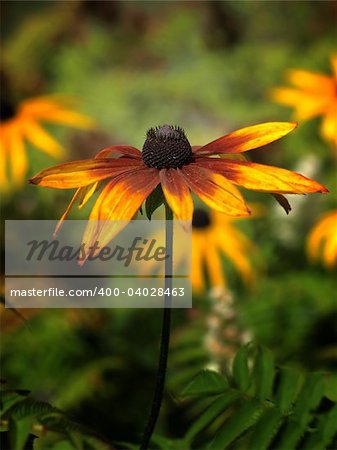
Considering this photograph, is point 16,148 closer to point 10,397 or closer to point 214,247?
point 214,247

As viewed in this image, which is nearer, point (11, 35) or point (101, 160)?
point (101, 160)

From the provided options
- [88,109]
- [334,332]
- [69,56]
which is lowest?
[334,332]

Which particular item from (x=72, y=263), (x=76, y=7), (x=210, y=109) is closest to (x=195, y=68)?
(x=210, y=109)

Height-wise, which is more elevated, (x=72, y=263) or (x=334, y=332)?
(x=72, y=263)

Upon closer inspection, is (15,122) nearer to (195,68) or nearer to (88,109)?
(88,109)

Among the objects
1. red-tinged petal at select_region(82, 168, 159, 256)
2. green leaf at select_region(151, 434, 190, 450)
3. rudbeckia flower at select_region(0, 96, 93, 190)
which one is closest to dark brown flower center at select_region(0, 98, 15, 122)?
rudbeckia flower at select_region(0, 96, 93, 190)

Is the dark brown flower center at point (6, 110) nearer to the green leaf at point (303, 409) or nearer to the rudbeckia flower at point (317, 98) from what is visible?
the rudbeckia flower at point (317, 98)
